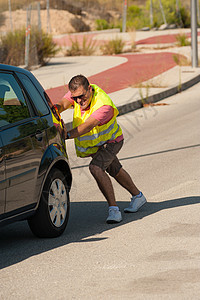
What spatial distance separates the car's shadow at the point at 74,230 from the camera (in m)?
5.71

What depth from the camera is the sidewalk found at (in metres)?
16.5

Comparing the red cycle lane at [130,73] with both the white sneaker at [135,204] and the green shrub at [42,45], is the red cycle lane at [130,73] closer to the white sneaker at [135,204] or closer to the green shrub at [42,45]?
the green shrub at [42,45]

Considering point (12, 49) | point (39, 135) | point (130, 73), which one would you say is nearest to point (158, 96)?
point (130, 73)

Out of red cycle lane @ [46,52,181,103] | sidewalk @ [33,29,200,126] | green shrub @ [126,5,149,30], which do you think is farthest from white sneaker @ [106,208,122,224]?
green shrub @ [126,5,149,30]

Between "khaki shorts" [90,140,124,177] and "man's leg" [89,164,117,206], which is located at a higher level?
"khaki shorts" [90,140,124,177]

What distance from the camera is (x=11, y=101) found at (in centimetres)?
588

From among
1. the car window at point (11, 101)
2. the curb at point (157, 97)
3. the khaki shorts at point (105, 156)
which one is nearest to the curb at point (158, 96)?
the curb at point (157, 97)

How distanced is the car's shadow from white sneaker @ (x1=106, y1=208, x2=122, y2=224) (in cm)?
5

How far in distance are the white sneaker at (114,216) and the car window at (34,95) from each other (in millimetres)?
1193

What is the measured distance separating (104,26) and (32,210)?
41.3 meters

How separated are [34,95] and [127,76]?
49.6ft

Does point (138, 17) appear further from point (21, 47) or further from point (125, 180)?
point (125, 180)

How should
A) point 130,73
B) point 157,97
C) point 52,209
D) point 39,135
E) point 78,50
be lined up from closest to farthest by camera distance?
point 39,135, point 52,209, point 157,97, point 130,73, point 78,50

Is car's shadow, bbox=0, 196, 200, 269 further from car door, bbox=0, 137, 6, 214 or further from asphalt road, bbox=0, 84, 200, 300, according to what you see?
car door, bbox=0, 137, 6, 214
